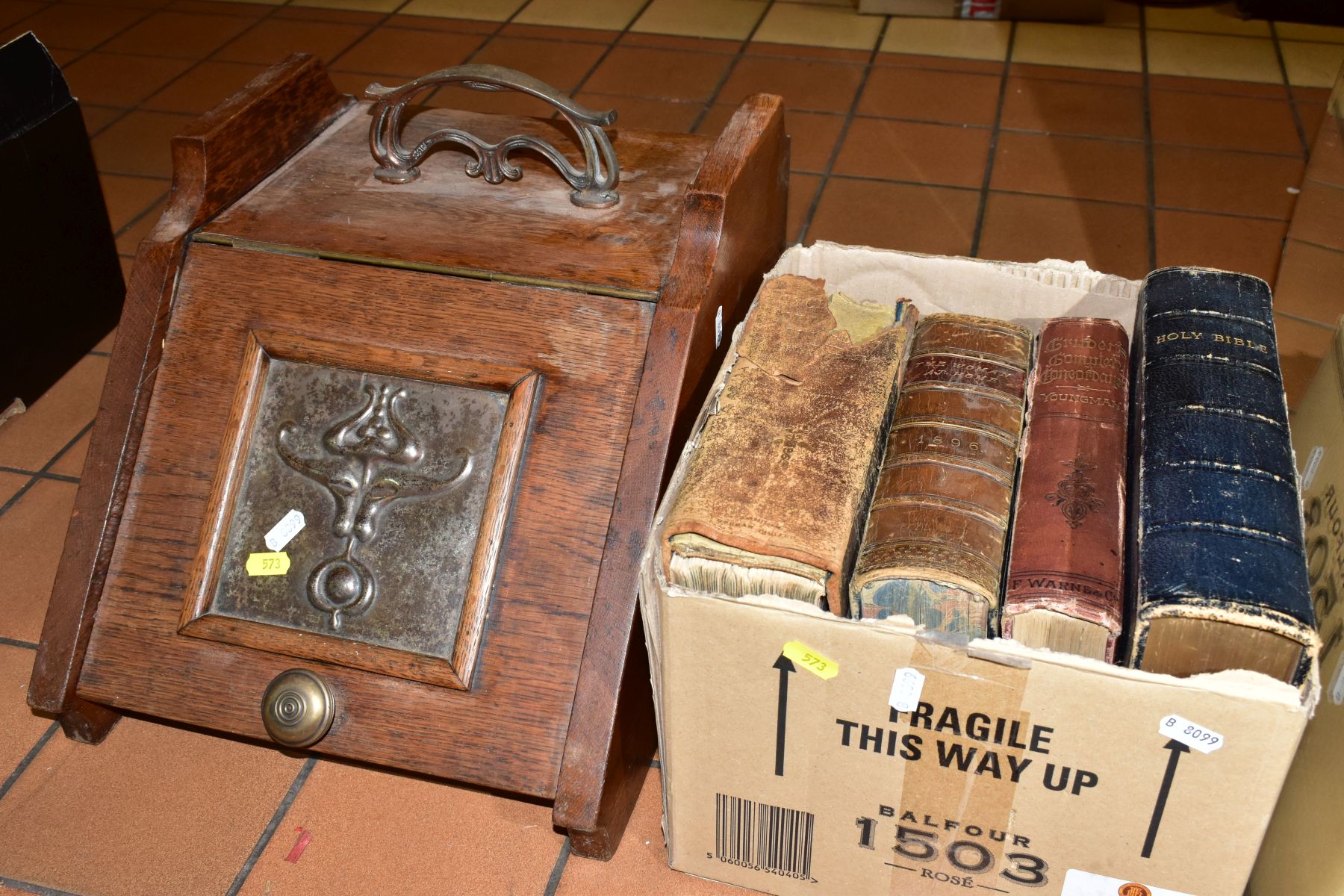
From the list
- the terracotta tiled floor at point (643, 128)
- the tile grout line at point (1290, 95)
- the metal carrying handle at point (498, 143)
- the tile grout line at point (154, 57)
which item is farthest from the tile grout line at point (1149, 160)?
the tile grout line at point (154, 57)

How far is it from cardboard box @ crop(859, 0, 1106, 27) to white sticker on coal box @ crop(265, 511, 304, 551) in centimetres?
266

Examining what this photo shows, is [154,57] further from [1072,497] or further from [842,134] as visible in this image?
[1072,497]

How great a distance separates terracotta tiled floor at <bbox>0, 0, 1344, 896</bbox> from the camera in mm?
1317

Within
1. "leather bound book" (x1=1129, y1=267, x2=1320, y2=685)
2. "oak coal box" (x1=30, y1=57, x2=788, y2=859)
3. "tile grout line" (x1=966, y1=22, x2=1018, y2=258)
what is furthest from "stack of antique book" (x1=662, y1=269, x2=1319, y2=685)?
"tile grout line" (x1=966, y1=22, x2=1018, y2=258)

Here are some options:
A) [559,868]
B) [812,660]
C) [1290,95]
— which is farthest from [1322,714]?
[1290,95]

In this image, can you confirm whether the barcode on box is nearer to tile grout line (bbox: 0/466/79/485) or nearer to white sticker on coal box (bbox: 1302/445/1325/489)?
white sticker on coal box (bbox: 1302/445/1325/489)

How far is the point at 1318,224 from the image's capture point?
180 cm

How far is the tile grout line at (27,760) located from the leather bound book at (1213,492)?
1277mm

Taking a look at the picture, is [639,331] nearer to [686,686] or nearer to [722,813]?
[686,686]

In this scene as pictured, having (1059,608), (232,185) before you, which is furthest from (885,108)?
(1059,608)

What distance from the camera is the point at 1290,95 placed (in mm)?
2863

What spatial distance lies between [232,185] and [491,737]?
0.76 metres

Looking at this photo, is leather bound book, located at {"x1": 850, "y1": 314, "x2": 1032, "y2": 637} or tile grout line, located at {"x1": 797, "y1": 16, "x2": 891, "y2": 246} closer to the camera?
leather bound book, located at {"x1": 850, "y1": 314, "x2": 1032, "y2": 637}

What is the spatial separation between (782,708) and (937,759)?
15cm
